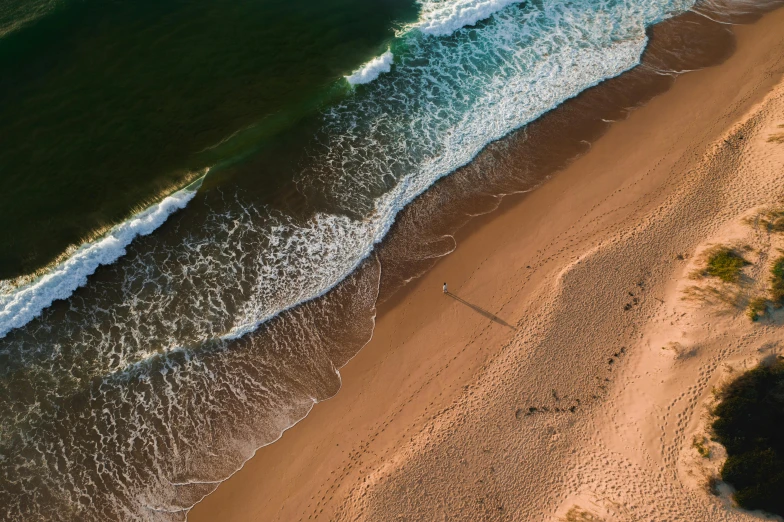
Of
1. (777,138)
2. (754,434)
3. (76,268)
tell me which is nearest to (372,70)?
(76,268)

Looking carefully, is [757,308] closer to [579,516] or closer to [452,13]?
[579,516]

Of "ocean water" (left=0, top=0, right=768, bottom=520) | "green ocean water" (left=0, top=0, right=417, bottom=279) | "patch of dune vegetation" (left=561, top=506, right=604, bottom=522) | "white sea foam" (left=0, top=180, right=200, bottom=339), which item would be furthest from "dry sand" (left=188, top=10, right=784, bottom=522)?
"green ocean water" (left=0, top=0, right=417, bottom=279)

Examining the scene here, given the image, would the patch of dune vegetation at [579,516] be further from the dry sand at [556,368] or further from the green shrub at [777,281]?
the green shrub at [777,281]

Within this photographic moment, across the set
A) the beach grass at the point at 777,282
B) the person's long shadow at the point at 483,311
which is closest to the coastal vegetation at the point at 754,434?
the beach grass at the point at 777,282

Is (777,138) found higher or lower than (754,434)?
higher

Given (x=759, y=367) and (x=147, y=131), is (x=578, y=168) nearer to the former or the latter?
(x=759, y=367)

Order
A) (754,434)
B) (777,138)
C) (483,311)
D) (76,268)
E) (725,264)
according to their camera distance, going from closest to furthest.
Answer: (754,434), (725,264), (483,311), (76,268), (777,138)

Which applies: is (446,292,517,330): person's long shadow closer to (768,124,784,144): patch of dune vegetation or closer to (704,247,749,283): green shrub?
(704,247,749,283): green shrub
